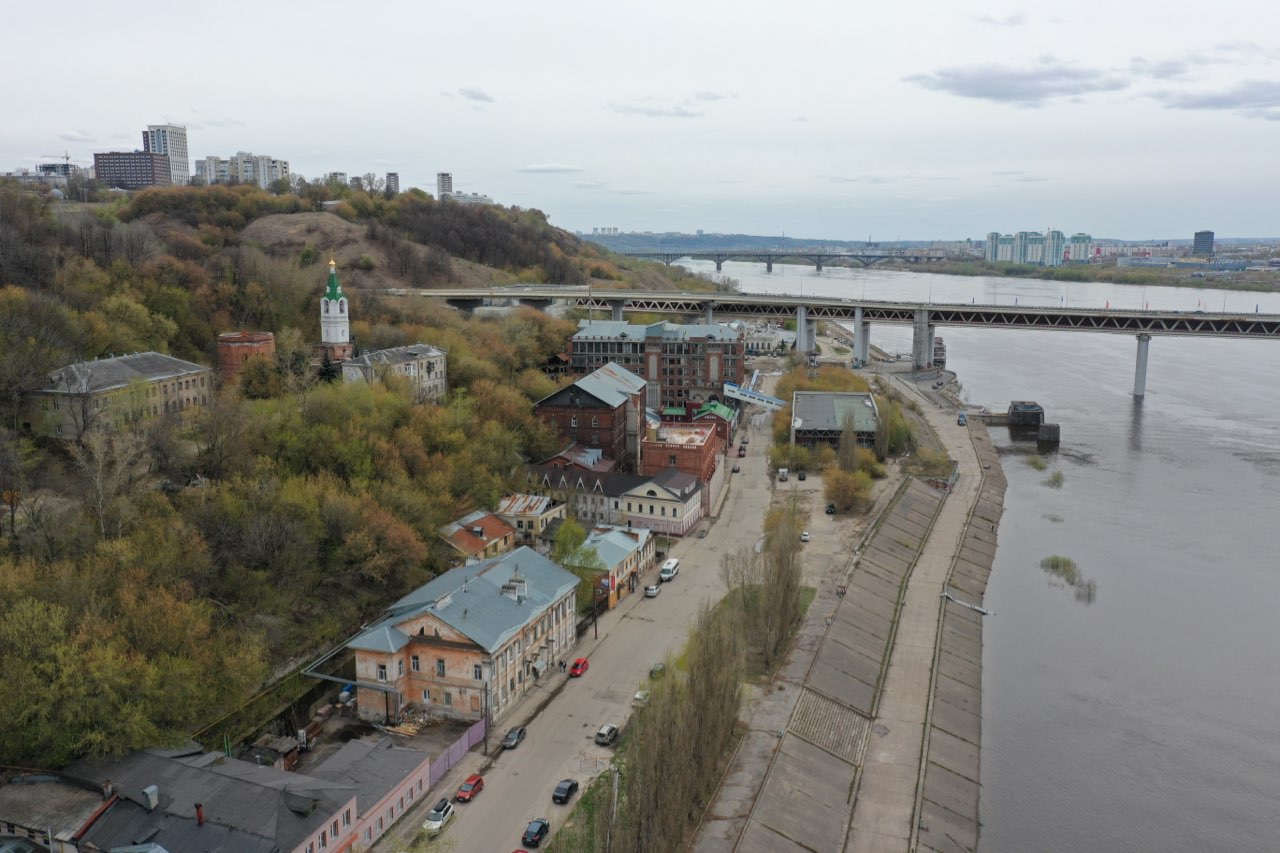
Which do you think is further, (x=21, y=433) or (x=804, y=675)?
(x=21, y=433)

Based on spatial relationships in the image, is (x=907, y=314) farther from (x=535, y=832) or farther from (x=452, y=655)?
(x=535, y=832)

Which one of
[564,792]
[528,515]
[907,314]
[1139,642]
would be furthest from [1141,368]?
[564,792]

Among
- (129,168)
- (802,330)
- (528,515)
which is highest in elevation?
(129,168)

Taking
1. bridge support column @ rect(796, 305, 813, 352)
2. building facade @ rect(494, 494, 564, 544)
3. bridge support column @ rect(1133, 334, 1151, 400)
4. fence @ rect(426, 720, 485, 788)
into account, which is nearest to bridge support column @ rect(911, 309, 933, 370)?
bridge support column @ rect(796, 305, 813, 352)

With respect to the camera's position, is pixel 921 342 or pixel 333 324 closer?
pixel 333 324

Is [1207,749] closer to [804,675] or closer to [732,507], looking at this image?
[804,675]

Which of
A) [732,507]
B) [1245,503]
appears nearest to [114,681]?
[732,507]

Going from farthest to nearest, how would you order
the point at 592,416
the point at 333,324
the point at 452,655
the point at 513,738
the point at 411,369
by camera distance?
1. the point at 592,416
2. the point at 411,369
3. the point at 333,324
4. the point at 452,655
5. the point at 513,738
